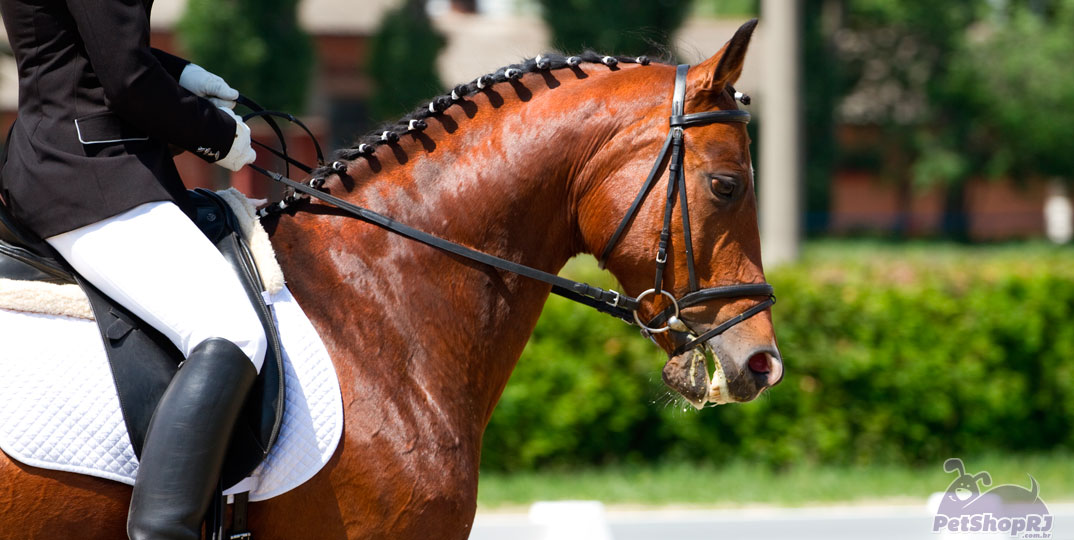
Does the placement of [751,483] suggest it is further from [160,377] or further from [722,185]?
[160,377]

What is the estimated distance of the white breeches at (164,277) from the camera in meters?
2.32

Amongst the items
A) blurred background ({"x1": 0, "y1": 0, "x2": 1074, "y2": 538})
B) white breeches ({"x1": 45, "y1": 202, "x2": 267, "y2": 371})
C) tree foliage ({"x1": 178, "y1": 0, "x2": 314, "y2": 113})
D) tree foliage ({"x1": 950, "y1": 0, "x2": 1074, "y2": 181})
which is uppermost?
tree foliage ({"x1": 950, "y1": 0, "x2": 1074, "y2": 181})

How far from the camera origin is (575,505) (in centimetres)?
491

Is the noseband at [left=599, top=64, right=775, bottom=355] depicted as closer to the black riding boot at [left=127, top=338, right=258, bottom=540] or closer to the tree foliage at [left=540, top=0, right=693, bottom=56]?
the black riding boot at [left=127, top=338, right=258, bottom=540]

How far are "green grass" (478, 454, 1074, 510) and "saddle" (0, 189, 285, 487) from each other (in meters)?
4.79

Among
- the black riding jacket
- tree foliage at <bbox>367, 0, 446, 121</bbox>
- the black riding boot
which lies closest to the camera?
the black riding boot

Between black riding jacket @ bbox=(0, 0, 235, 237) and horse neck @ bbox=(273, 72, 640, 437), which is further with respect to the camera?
horse neck @ bbox=(273, 72, 640, 437)

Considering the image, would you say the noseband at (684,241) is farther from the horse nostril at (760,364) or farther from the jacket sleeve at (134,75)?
the jacket sleeve at (134,75)

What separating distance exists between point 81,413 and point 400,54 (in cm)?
2213

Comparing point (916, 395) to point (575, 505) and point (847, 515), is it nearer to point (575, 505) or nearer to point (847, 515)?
point (847, 515)

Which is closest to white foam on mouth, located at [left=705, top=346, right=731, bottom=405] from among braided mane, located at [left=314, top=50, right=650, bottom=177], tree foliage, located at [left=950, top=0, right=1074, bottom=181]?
braided mane, located at [left=314, top=50, right=650, bottom=177]

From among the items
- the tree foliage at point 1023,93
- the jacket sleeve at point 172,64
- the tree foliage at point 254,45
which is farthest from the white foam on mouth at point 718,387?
the tree foliage at point 1023,93

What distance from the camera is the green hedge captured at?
7.54 metres

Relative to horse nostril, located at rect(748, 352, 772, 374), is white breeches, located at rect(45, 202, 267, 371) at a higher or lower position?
higher
